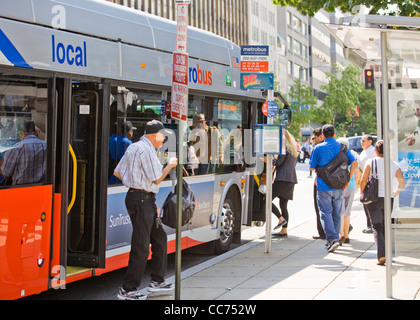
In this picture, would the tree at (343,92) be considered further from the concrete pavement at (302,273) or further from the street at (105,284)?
the concrete pavement at (302,273)

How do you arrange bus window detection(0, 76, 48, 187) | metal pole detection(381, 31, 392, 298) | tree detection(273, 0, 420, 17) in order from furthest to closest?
tree detection(273, 0, 420, 17) < metal pole detection(381, 31, 392, 298) < bus window detection(0, 76, 48, 187)

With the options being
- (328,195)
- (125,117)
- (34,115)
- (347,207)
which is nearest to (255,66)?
(328,195)

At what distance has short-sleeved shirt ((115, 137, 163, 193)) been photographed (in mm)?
7258

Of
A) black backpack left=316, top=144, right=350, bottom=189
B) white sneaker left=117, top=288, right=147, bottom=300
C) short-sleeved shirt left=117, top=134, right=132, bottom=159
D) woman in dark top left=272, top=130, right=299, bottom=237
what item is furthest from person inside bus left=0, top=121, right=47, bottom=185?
woman in dark top left=272, top=130, right=299, bottom=237

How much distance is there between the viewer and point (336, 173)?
1051cm

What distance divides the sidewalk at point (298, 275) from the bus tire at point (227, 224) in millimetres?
195

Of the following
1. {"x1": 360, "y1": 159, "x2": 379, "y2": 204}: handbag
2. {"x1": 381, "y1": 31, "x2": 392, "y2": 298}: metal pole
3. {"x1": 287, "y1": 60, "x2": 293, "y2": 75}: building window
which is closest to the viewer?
{"x1": 381, "y1": 31, "x2": 392, "y2": 298}: metal pole

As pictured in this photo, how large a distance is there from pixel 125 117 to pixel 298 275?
286cm

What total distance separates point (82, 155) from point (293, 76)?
90.9m

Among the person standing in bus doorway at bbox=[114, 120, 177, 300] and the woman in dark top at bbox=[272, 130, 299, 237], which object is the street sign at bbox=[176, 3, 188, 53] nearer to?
the person standing in bus doorway at bbox=[114, 120, 177, 300]

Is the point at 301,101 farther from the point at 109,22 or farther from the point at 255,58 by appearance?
the point at 109,22

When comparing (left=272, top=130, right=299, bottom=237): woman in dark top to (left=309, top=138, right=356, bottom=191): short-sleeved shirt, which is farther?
(left=272, top=130, right=299, bottom=237): woman in dark top

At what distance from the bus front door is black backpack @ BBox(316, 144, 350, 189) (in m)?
4.07
